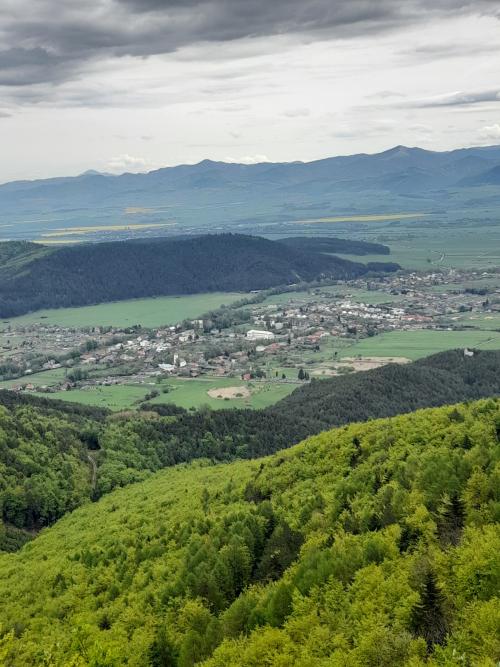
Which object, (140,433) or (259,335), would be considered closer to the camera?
(140,433)

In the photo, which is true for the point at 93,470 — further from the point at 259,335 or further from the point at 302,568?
the point at 259,335

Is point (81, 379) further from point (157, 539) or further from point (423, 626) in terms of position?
point (423, 626)

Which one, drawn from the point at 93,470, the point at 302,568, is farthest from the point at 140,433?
the point at 302,568

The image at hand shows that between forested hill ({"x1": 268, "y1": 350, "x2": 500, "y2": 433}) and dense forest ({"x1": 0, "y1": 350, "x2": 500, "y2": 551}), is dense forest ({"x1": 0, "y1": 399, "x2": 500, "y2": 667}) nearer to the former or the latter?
dense forest ({"x1": 0, "y1": 350, "x2": 500, "y2": 551})

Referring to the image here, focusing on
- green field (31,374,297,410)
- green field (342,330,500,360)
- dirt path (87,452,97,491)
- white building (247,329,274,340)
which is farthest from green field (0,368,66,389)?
dirt path (87,452,97,491)

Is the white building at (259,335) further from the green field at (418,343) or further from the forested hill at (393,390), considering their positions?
the forested hill at (393,390)

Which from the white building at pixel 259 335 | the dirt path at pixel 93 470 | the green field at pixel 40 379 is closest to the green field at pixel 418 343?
the white building at pixel 259 335

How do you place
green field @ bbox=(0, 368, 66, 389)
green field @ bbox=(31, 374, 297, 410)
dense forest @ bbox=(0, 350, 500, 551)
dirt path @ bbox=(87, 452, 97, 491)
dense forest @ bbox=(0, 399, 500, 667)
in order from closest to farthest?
1. dense forest @ bbox=(0, 399, 500, 667)
2. dense forest @ bbox=(0, 350, 500, 551)
3. dirt path @ bbox=(87, 452, 97, 491)
4. green field @ bbox=(31, 374, 297, 410)
5. green field @ bbox=(0, 368, 66, 389)
